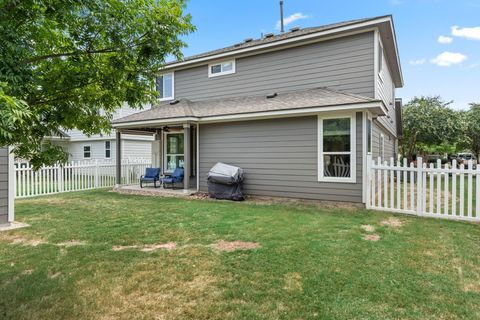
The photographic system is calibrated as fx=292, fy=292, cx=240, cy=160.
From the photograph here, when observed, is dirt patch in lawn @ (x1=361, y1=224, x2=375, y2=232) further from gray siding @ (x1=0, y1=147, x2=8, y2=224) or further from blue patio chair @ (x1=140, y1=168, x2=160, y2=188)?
blue patio chair @ (x1=140, y1=168, x2=160, y2=188)

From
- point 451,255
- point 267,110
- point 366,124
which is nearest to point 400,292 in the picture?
point 451,255

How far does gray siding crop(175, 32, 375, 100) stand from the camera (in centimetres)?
845

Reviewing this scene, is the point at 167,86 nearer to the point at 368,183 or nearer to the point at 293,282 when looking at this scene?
the point at 368,183

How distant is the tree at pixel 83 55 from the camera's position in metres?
2.61

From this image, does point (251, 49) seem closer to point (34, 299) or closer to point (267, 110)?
point (267, 110)

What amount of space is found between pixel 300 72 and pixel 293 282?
7.65 m

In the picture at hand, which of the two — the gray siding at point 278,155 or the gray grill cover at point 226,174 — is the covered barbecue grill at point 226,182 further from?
the gray siding at point 278,155

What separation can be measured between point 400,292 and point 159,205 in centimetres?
658

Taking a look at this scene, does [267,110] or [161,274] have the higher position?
[267,110]

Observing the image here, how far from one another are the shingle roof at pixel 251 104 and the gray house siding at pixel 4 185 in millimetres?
4903

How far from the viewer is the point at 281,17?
15.4 metres

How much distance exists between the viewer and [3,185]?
19.9 feet

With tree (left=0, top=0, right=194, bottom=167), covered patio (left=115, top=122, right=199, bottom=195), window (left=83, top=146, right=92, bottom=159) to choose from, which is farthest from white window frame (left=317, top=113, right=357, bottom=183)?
window (left=83, top=146, right=92, bottom=159)

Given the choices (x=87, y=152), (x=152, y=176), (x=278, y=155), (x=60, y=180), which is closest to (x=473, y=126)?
(x=278, y=155)
